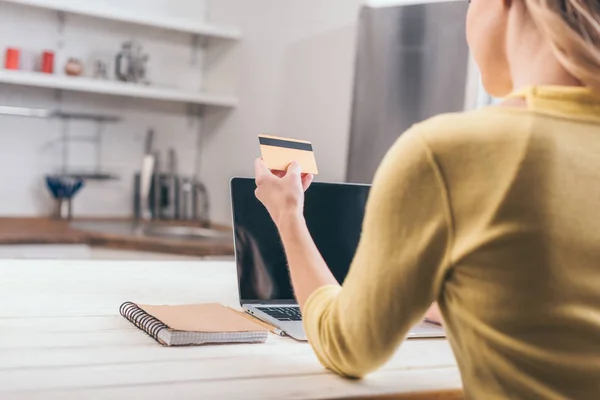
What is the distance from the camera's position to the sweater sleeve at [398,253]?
0.80 m

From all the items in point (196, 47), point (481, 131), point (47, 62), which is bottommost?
point (481, 131)

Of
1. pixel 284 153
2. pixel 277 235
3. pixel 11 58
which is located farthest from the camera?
pixel 11 58

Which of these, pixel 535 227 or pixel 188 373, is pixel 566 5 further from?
pixel 188 373

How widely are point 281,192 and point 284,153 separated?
0.12 meters

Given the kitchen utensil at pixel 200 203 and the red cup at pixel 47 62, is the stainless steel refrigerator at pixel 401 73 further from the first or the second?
the red cup at pixel 47 62

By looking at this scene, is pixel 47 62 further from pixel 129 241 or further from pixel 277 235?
pixel 277 235

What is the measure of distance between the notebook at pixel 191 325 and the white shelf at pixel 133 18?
7.36ft

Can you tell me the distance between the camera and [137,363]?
98cm

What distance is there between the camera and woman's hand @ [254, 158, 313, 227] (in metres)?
1.07

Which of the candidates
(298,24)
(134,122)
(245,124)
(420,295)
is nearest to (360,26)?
(298,24)

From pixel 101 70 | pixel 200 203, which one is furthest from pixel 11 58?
pixel 200 203

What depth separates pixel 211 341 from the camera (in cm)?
111

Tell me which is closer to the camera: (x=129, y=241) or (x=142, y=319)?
(x=142, y=319)

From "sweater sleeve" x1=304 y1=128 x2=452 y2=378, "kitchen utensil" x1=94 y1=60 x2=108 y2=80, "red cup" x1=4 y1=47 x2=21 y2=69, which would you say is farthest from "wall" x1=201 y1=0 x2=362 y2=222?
"sweater sleeve" x1=304 y1=128 x2=452 y2=378
